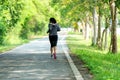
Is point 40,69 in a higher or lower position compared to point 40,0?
lower

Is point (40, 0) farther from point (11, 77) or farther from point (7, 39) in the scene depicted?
point (11, 77)

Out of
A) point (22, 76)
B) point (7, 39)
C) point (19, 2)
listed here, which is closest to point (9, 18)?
point (19, 2)

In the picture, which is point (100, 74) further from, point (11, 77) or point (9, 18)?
point (9, 18)

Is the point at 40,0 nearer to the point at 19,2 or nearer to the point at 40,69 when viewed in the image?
the point at 19,2

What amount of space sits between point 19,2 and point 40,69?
19.1m

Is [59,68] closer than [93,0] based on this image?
Yes

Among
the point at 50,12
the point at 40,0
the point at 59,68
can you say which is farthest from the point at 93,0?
the point at 50,12

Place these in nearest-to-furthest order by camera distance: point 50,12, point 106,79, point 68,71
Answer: point 106,79 < point 68,71 < point 50,12

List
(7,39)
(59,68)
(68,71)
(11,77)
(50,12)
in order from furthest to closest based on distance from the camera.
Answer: (50,12) → (7,39) → (59,68) → (68,71) → (11,77)

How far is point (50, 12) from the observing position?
76938 mm

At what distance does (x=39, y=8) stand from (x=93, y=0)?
35.9 m

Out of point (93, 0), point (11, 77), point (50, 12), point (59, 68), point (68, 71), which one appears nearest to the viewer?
point (11, 77)

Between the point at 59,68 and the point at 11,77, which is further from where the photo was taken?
the point at 59,68

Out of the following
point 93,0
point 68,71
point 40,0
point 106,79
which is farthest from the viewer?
point 40,0
